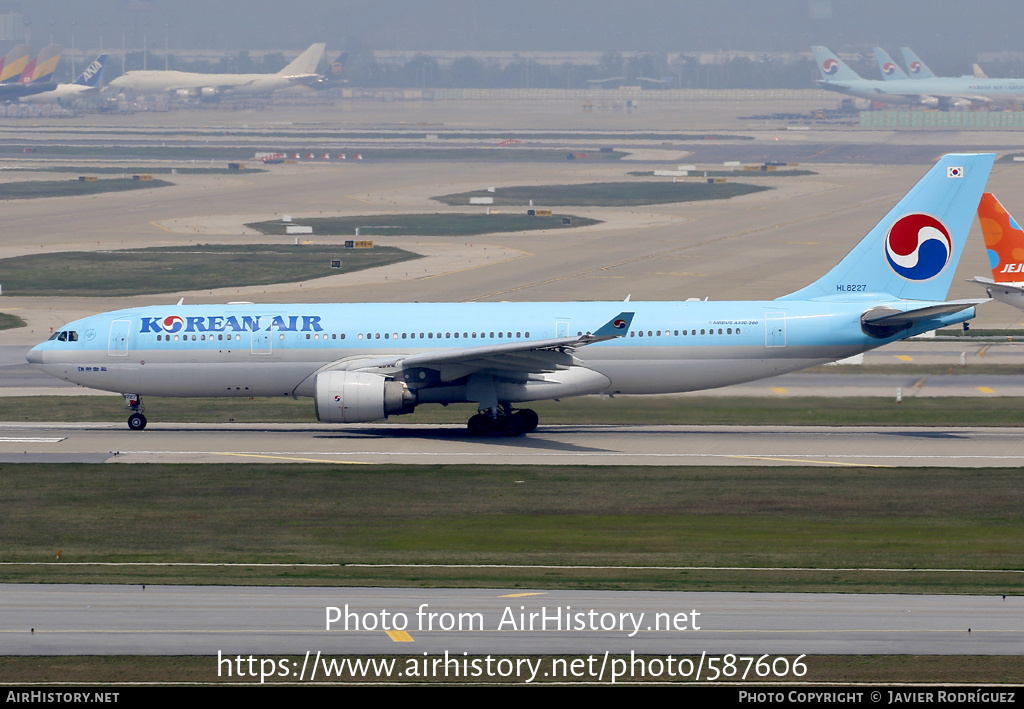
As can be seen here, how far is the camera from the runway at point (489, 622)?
2239 centimetres

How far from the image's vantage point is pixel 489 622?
23.8 meters

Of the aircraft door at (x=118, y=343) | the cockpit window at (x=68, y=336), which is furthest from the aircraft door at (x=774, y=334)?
the cockpit window at (x=68, y=336)

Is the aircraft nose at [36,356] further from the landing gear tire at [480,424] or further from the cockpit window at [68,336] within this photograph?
the landing gear tire at [480,424]

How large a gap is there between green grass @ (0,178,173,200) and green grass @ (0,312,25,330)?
72.0 metres

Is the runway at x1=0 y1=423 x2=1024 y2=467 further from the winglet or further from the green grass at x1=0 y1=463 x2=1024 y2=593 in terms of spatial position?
the winglet

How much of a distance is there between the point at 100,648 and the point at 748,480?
2020 centimetres

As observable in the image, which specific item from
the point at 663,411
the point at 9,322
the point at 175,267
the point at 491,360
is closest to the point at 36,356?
the point at 491,360

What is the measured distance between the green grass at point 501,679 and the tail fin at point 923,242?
84.3ft

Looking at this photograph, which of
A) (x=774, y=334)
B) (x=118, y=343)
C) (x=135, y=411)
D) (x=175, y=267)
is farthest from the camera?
(x=175, y=267)

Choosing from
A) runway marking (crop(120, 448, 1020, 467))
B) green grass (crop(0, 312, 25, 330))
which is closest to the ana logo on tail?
runway marking (crop(120, 448, 1020, 467))

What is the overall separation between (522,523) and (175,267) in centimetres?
6426

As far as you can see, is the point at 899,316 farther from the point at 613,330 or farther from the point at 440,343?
the point at 440,343

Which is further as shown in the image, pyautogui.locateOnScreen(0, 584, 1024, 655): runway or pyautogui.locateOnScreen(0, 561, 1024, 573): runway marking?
pyautogui.locateOnScreen(0, 561, 1024, 573): runway marking

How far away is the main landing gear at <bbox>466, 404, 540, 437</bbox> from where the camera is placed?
148 feet
